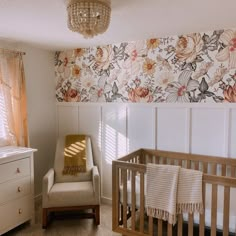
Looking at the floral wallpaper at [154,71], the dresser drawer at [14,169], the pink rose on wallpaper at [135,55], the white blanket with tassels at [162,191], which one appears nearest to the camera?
the white blanket with tassels at [162,191]

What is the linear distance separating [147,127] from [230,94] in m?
0.99

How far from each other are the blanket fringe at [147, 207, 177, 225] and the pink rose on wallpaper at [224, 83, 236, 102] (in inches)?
50.4

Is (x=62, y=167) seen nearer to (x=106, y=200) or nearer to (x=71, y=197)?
(x=71, y=197)

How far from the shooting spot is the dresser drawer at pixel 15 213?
8.39 feet

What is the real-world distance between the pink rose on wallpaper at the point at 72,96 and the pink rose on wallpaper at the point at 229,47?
1.94 meters

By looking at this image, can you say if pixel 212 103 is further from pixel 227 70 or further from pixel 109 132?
pixel 109 132

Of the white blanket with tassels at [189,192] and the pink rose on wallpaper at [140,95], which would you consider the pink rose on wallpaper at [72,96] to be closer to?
the pink rose on wallpaper at [140,95]

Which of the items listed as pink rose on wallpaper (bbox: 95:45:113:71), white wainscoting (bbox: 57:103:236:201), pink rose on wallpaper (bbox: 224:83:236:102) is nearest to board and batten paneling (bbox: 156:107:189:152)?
white wainscoting (bbox: 57:103:236:201)

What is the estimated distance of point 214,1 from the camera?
1.81 meters

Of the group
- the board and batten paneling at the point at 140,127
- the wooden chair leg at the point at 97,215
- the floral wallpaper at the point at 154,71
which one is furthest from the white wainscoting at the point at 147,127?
the wooden chair leg at the point at 97,215

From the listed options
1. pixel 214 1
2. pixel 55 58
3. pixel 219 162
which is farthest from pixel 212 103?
pixel 55 58

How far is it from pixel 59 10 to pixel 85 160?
192 centimetres

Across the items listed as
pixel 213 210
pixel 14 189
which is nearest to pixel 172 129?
pixel 213 210

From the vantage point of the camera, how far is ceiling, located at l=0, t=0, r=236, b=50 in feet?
6.07
